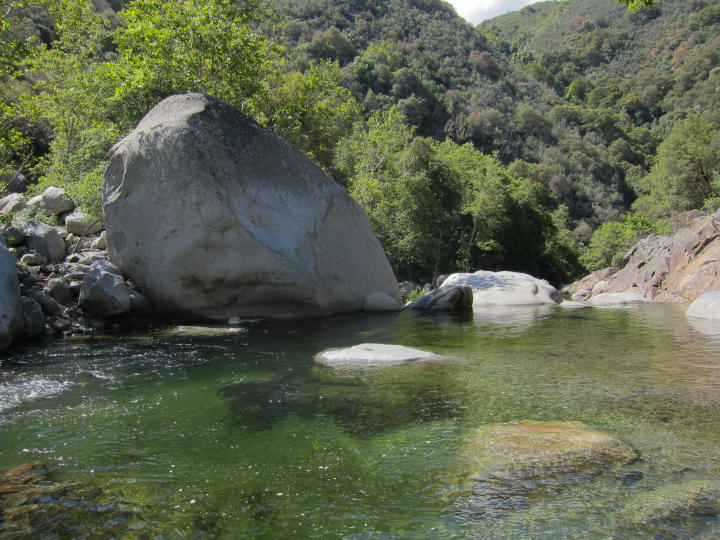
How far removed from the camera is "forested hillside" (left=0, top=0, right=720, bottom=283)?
61.8 feet

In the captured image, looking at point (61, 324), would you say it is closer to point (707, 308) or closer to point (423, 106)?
point (707, 308)

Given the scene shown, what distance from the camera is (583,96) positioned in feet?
389

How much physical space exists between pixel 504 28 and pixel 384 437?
18805 cm

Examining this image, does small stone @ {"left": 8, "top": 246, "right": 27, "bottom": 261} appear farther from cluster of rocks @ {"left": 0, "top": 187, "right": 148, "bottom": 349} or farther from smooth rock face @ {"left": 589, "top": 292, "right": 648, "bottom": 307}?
smooth rock face @ {"left": 589, "top": 292, "right": 648, "bottom": 307}

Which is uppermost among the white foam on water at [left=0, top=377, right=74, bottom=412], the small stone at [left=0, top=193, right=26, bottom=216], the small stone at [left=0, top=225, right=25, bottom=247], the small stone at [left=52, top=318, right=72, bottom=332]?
the small stone at [left=0, top=193, right=26, bottom=216]

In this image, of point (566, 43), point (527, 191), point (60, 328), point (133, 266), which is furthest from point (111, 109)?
point (566, 43)

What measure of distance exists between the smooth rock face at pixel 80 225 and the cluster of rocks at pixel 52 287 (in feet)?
2.99

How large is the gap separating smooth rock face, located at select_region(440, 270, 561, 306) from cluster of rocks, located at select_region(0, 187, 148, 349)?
11090mm

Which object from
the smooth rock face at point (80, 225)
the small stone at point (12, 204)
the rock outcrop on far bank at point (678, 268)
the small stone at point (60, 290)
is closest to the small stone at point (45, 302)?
the small stone at point (60, 290)

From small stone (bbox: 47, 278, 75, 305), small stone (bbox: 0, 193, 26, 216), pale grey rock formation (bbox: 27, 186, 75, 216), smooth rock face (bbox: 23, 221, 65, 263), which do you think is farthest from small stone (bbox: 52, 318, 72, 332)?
small stone (bbox: 0, 193, 26, 216)

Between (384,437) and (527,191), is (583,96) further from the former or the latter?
Result: (384,437)

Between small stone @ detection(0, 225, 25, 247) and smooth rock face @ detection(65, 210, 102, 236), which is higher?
smooth rock face @ detection(65, 210, 102, 236)

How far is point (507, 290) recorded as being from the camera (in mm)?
19750

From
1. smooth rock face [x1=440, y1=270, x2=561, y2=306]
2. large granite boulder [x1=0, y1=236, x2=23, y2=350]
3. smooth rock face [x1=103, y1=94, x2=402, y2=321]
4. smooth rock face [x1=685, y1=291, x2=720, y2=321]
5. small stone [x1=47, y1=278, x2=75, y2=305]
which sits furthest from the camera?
smooth rock face [x1=440, y1=270, x2=561, y2=306]
